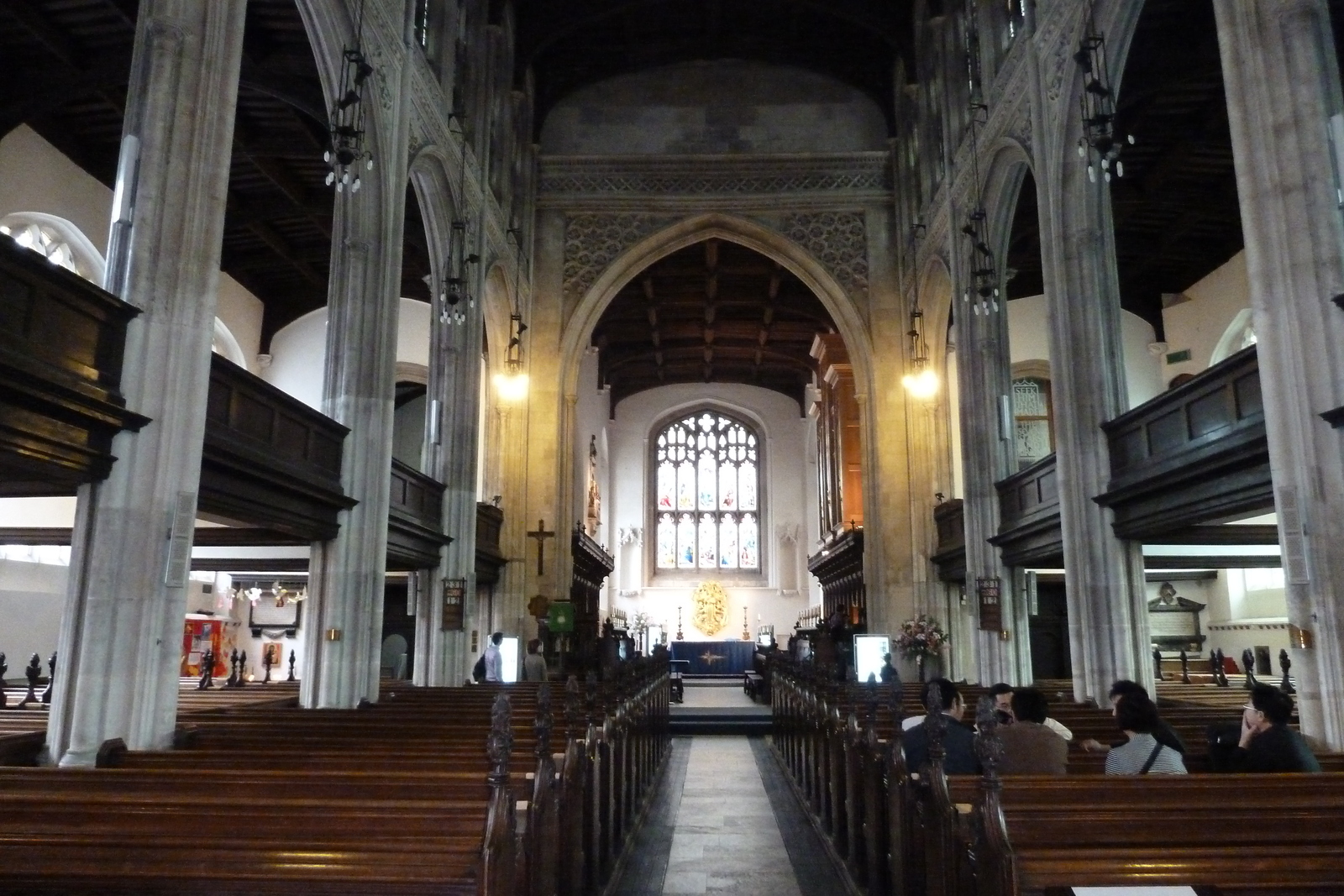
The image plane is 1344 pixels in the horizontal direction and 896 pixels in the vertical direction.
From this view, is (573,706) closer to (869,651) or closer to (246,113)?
(246,113)

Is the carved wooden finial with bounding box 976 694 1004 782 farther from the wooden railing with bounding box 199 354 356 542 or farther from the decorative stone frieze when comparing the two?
the decorative stone frieze

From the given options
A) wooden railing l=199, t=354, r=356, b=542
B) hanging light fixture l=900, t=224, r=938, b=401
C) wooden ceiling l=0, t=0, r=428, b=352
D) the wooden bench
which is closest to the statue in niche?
wooden ceiling l=0, t=0, r=428, b=352

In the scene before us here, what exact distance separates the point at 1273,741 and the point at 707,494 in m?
27.7

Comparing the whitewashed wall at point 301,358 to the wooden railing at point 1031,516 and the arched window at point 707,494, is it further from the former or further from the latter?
the arched window at point 707,494

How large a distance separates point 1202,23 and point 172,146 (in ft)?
32.6

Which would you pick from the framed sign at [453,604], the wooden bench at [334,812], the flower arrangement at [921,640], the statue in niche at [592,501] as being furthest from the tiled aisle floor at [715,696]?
the wooden bench at [334,812]

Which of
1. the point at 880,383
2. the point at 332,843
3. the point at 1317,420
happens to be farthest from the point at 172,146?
the point at 880,383

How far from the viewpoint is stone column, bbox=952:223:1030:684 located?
13.1 meters

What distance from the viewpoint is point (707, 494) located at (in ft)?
106

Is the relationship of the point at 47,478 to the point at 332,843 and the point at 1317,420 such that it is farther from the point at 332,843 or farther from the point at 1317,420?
the point at 1317,420

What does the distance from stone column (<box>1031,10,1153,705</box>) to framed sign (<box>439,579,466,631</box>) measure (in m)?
7.59

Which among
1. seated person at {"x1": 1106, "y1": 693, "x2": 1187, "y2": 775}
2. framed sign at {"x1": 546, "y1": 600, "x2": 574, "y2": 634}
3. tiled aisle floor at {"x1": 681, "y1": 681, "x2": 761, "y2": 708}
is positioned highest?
framed sign at {"x1": 546, "y1": 600, "x2": 574, "y2": 634}

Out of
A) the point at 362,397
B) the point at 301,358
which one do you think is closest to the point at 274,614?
the point at 301,358

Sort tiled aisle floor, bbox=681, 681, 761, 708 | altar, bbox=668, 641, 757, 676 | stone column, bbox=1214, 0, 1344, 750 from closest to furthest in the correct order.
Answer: stone column, bbox=1214, 0, 1344, 750, tiled aisle floor, bbox=681, 681, 761, 708, altar, bbox=668, 641, 757, 676
